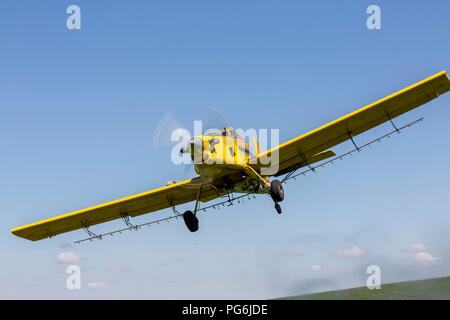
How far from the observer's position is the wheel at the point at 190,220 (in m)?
25.3

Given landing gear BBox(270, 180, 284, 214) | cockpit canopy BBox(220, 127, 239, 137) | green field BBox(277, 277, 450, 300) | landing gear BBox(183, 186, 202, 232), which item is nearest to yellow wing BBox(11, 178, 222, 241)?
landing gear BBox(183, 186, 202, 232)

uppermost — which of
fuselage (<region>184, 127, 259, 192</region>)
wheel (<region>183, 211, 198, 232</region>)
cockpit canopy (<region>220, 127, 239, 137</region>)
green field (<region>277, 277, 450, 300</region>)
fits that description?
cockpit canopy (<region>220, 127, 239, 137</region>)

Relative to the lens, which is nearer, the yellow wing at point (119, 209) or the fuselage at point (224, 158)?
the fuselage at point (224, 158)

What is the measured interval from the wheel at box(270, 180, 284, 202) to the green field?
7.38 m

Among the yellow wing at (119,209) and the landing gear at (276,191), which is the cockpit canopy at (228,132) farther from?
the yellow wing at (119,209)

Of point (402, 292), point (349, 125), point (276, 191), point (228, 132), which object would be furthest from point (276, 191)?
point (402, 292)

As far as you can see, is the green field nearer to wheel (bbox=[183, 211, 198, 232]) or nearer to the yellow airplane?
the yellow airplane

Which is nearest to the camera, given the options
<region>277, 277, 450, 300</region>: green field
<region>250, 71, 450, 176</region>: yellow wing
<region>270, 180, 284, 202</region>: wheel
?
<region>250, 71, 450, 176</region>: yellow wing

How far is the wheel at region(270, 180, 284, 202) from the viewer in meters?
23.9

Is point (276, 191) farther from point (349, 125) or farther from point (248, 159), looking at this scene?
point (349, 125)

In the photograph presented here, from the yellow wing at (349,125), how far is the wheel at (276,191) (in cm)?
A: 110

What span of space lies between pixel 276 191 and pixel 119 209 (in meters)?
9.78

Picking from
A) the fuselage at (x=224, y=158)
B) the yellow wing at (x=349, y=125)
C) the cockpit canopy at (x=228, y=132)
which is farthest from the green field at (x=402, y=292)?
the cockpit canopy at (x=228, y=132)

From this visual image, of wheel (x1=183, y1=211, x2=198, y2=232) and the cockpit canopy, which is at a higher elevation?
→ the cockpit canopy
